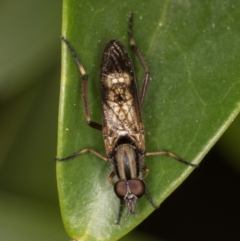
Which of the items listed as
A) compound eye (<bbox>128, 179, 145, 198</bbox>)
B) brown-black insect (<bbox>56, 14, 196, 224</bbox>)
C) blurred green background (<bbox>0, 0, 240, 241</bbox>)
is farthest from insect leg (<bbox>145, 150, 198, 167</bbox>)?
blurred green background (<bbox>0, 0, 240, 241</bbox>)

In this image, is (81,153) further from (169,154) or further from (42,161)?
(42,161)

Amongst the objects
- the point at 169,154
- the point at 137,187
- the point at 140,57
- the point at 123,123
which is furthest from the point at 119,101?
the point at 169,154

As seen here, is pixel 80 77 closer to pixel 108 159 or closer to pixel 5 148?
pixel 108 159

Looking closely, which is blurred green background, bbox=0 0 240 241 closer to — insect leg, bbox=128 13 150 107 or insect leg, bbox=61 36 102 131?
insect leg, bbox=61 36 102 131

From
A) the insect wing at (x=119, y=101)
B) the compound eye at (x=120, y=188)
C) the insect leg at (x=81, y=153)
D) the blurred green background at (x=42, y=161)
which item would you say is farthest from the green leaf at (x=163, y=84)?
the blurred green background at (x=42, y=161)

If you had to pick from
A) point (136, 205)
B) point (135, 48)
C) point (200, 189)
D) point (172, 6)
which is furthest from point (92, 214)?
point (200, 189)
